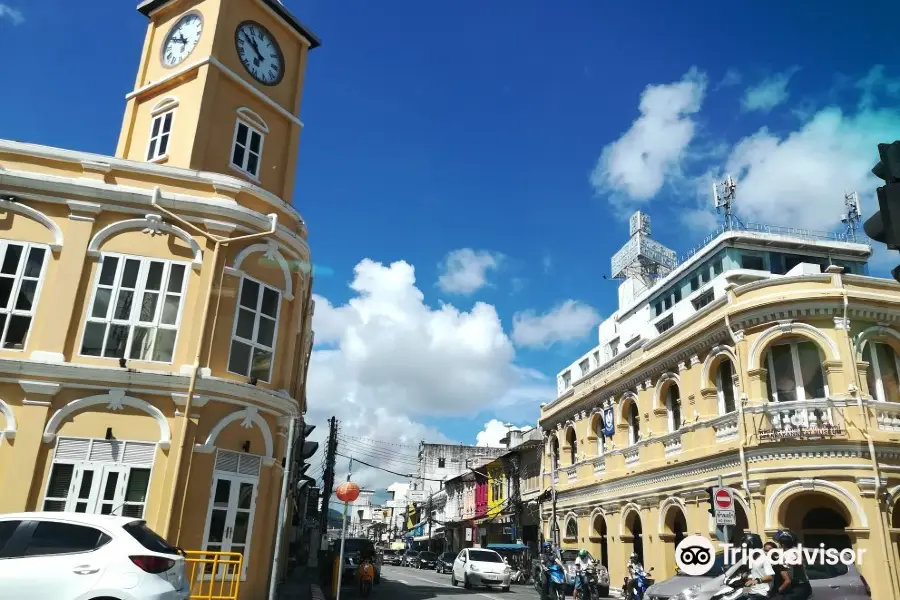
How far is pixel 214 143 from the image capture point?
17.3m

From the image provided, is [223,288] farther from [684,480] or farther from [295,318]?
[684,480]

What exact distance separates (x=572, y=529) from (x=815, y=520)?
44.1 ft

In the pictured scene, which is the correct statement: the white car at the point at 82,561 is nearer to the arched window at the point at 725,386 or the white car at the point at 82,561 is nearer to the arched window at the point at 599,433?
the arched window at the point at 725,386

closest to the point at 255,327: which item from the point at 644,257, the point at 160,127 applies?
the point at 160,127

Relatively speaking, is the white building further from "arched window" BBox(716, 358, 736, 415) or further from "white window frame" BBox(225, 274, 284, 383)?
"white window frame" BBox(225, 274, 284, 383)

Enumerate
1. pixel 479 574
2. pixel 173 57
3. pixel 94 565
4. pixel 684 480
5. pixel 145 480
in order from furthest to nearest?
pixel 479 574
pixel 684 480
pixel 173 57
pixel 145 480
pixel 94 565

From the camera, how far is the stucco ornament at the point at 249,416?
14930 mm

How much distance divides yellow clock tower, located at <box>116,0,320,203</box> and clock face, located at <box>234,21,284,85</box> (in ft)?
0.09

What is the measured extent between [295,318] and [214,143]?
5.03 m

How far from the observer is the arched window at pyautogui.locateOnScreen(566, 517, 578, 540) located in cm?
3075

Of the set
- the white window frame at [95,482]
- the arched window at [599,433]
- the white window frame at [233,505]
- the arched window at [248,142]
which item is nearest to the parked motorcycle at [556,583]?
the arched window at [599,433]

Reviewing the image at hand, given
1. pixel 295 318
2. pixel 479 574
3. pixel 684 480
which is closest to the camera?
pixel 295 318

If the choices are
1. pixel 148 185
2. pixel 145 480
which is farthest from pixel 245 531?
pixel 148 185

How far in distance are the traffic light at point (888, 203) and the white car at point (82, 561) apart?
26.9ft
